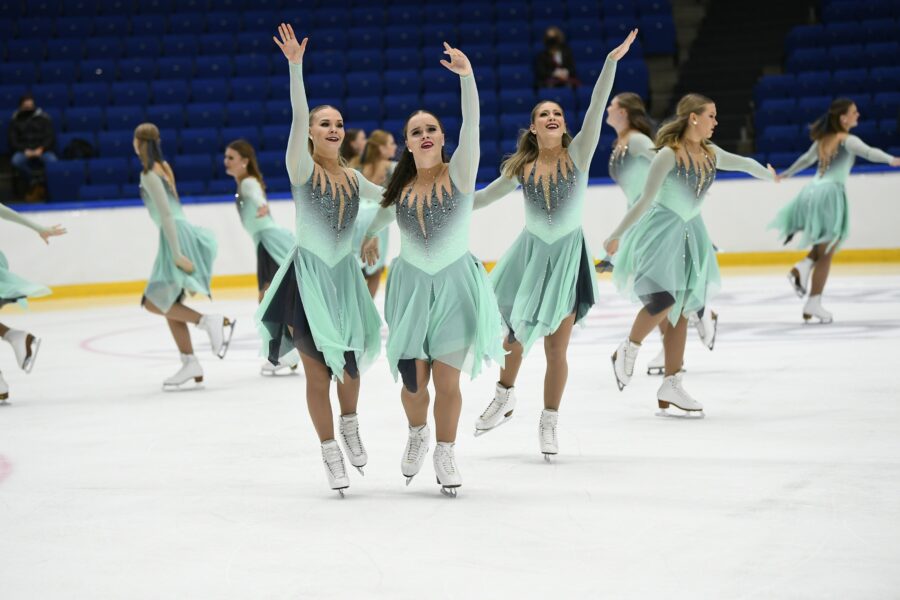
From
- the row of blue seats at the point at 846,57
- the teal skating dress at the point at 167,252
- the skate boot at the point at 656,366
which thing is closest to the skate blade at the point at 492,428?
the skate boot at the point at 656,366

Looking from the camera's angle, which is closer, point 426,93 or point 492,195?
point 492,195

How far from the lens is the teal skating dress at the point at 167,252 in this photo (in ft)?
22.0

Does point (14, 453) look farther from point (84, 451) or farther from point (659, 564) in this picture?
point (659, 564)

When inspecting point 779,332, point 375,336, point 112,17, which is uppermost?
point 112,17

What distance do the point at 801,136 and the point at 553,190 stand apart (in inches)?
390

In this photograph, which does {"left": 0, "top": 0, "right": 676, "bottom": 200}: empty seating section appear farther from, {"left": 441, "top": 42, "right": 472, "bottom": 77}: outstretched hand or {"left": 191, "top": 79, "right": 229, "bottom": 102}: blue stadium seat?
{"left": 441, "top": 42, "right": 472, "bottom": 77}: outstretched hand

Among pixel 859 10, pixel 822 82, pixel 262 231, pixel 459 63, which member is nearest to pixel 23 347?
pixel 262 231

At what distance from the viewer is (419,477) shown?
14.7 ft

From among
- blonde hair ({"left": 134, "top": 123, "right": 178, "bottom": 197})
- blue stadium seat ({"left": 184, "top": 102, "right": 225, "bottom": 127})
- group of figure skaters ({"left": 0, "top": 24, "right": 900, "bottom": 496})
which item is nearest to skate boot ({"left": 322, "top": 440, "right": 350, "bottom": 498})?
group of figure skaters ({"left": 0, "top": 24, "right": 900, "bottom": 496})

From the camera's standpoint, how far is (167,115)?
1457 cm

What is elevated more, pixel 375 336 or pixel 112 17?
pixel 112 17

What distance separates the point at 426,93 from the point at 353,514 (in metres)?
11.5

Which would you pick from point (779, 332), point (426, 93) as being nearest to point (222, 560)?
point (779, 332)

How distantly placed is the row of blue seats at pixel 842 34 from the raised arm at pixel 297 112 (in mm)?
12381
